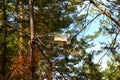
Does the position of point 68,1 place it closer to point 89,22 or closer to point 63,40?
point 89,22

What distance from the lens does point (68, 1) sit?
31.9ft

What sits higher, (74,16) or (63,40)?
(63,40)

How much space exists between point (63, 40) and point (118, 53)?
15.5 feet

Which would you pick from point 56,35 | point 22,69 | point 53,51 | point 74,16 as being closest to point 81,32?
point 74,16

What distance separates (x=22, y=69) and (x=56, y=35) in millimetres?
1222

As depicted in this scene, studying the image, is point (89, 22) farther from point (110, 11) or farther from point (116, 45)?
point (116, 45)

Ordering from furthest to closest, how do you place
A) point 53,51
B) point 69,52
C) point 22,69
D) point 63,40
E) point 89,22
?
point 89,22 < point 53,51 < point 22,69 < point 69,52 < point 63,40

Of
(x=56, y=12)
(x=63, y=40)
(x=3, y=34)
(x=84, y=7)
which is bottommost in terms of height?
(x=3, y=34)

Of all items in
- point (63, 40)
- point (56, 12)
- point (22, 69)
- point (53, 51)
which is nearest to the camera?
point (63, 40)

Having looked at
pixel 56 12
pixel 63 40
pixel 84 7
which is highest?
pixel 63 40

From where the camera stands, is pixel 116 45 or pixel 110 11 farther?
pixel 116 45

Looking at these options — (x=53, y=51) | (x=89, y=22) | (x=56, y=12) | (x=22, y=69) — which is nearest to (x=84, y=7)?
(x=89, y=22)

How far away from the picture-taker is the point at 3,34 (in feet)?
34.3

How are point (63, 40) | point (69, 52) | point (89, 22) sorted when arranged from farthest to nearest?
1. point (89, 22)
2. point (69, 52)
3. point (63, 40)
